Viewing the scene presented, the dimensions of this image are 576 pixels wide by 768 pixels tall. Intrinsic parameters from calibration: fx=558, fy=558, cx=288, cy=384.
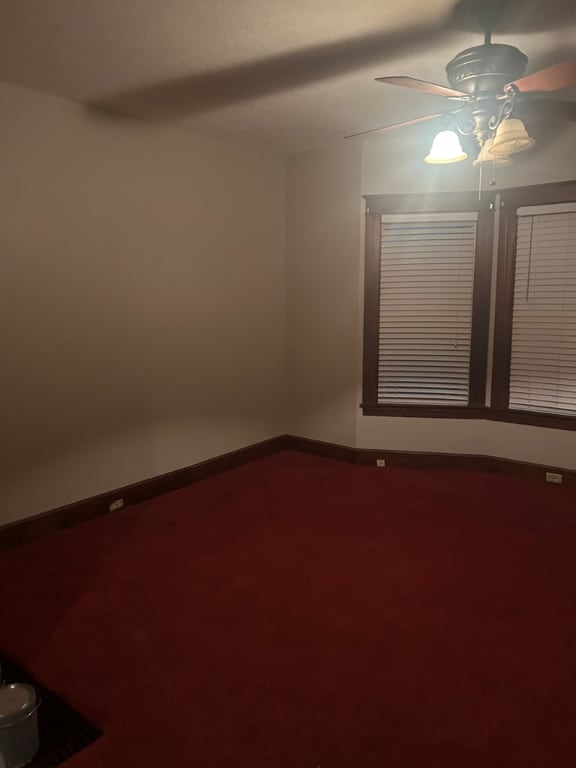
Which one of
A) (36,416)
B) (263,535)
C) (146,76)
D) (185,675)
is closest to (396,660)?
(185,675)

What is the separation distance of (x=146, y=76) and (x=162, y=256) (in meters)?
1.25

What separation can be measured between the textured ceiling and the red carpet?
2.72 m

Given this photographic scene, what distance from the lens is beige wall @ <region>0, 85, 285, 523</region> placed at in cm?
335

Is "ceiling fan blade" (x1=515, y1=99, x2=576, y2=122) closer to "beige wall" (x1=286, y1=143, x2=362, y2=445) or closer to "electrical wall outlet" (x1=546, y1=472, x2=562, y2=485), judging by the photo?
"beige wall" (x1=286, y1=143, x2=362, y2=445)

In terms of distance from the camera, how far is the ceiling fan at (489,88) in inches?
99.4

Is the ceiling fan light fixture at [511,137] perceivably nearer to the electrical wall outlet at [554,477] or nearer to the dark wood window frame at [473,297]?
the dark wood window frame at [473,297]

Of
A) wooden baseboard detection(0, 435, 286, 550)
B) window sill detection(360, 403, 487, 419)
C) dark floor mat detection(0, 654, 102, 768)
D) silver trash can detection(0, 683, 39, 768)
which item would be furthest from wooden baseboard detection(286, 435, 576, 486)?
silver trash can detection(0, 683, 39, 768)

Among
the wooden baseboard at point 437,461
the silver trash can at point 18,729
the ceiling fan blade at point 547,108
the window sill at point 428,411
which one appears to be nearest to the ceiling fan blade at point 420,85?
the ceiling fan blade at point 547,108

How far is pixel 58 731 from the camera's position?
1.97 m

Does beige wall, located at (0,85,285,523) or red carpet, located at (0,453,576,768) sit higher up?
beige wall, located at (0,85,285,523)

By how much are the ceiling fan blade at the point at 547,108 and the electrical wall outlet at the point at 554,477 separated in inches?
101

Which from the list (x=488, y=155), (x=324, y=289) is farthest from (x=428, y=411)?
(x=488, y=155)

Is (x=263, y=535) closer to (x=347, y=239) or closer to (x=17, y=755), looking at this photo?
(x=17, y=755)

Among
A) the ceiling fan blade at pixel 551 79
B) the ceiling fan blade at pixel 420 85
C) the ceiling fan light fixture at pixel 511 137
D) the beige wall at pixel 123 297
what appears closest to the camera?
the ceiling fan blade at pixel 551 79
